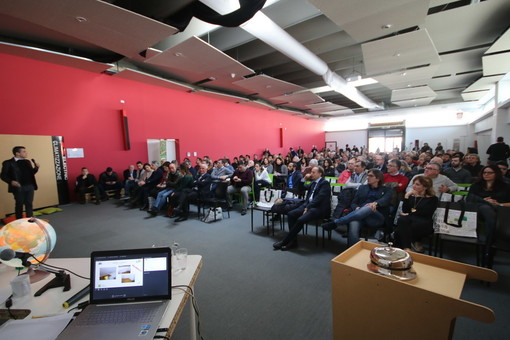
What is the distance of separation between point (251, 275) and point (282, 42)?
12.8 ft

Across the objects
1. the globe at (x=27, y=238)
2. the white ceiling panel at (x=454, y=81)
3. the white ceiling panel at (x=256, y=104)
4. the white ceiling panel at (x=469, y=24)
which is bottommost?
the globe at (x=27, y=238)

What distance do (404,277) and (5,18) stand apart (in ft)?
22.7

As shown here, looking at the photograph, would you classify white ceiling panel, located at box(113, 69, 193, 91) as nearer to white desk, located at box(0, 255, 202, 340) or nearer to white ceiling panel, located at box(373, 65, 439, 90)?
white desk, located at box(0, 255, 202, 340)

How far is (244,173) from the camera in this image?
5984mm

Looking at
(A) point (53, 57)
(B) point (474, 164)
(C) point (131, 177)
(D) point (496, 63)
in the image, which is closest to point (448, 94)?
(D) point (496, 63)

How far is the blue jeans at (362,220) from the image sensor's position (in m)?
3.20

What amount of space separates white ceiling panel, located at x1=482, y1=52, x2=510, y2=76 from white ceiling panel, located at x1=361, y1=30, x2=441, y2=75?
130 centimetres

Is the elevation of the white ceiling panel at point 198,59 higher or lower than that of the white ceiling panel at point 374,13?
higher

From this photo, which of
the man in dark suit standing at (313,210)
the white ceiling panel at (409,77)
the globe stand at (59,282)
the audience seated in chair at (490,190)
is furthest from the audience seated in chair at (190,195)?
the white ceiling panel at (409,77)

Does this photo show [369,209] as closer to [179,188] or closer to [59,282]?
[59,282]

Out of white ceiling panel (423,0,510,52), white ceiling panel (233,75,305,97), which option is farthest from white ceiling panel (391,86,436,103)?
white ceiling panel (233,75,305,97)

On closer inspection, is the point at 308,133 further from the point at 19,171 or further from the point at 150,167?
the point at 19,171

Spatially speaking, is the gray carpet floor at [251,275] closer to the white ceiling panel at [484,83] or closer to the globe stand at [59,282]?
the globe stand at [59,282]

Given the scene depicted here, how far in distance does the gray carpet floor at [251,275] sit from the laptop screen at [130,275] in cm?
101
